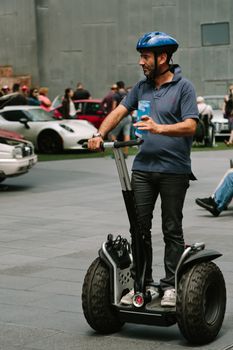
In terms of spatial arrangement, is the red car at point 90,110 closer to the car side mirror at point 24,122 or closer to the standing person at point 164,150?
the car side mirror at point 24,122

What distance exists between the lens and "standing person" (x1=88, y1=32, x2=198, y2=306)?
20.2ft

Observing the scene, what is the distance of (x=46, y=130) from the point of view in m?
25.1

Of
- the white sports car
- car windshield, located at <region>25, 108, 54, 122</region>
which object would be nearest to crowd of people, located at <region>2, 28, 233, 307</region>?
the white sports car

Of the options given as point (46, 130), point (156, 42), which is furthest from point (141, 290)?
point (46, 130)

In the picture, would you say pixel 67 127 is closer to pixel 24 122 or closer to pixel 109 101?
pixel 24 122

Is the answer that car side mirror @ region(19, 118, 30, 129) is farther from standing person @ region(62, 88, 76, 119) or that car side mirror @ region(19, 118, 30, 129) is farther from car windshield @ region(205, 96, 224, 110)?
car windshield @ region(205, 96, 224, 110)

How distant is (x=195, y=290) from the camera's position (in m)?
5.87

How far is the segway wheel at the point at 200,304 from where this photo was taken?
5836 mm

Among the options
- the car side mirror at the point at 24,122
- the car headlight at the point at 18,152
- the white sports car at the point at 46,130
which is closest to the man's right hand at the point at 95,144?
the car headlight at the point at 18,152

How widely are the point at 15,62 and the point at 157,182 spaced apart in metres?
32.2

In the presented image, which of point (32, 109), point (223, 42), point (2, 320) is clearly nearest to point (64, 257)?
point (2, 320)

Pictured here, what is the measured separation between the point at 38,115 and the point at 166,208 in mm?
19726

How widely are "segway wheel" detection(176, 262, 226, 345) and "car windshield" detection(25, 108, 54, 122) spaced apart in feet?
64.4

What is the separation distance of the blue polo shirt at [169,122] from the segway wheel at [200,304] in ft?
2.27
